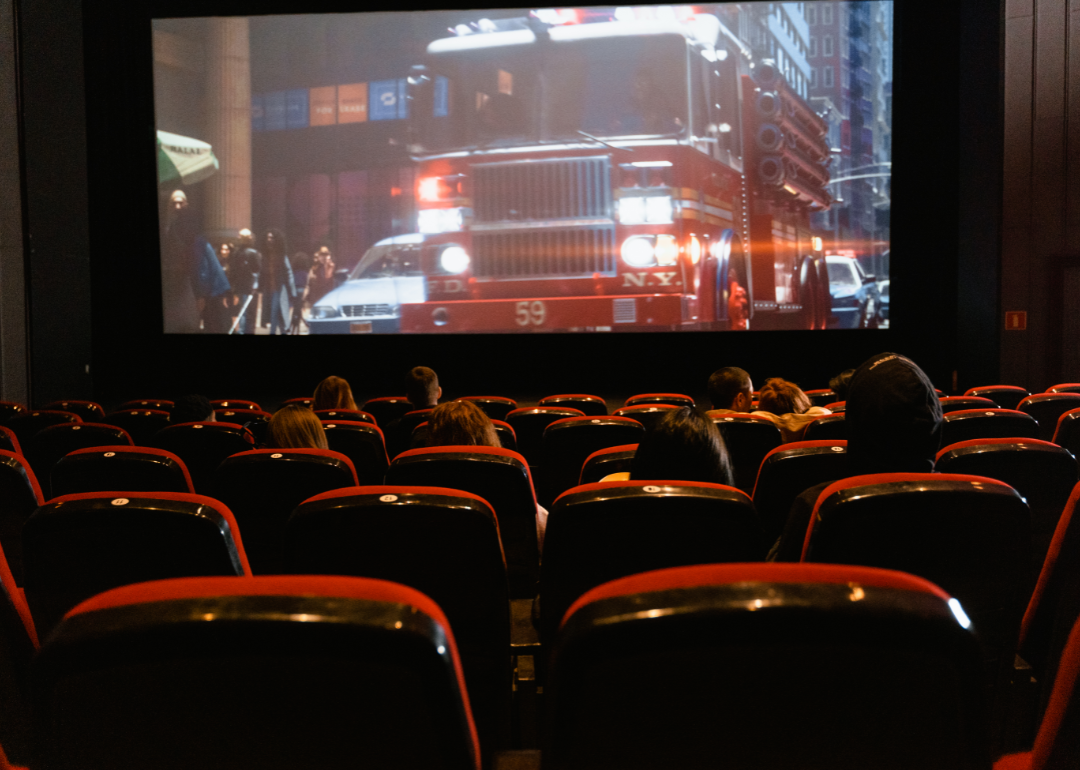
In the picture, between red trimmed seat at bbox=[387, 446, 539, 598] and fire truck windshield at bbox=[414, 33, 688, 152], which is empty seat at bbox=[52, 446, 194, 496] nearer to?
red trimmed seat at bbox=[387, 446, 539, 598]

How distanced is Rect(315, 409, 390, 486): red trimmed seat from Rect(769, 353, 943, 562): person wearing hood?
212 centimetres

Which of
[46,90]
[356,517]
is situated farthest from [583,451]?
[46,90]

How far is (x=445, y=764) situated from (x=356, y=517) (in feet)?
2.71

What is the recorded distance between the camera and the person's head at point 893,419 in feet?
6.17

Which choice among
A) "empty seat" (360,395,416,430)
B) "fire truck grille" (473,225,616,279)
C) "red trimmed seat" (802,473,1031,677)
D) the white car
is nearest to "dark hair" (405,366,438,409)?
"empty seat" (360,395,416,430)

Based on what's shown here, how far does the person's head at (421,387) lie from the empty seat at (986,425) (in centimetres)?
303

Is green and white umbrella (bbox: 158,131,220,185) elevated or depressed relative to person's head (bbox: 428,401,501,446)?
elevated

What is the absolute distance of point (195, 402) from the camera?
4160 millimetres

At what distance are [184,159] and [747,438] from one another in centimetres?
873

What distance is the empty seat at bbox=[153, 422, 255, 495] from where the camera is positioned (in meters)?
3.44

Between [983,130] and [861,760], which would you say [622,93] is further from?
[861,760]

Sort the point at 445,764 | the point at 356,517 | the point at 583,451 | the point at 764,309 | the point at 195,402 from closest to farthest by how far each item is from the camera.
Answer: the point at 445,764 → the point at 356,517 → the point at 583,451 → the point at 195,402 → the point at 764,309

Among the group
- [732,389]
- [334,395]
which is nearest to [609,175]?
[334,395]

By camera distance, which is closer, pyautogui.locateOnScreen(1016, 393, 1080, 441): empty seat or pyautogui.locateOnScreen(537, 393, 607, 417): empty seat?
pyautogui.locateOnScreen(1016, 393, 1080, 441): empty seat
